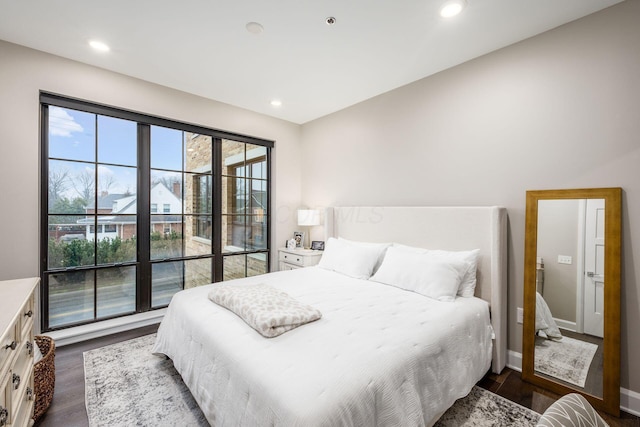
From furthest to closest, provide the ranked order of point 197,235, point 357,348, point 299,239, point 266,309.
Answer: point 299,239 → point 197,235 → point 266,309 → point 357,348

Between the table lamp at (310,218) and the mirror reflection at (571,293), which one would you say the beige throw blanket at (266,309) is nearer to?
the mirror reflection at (571,293)

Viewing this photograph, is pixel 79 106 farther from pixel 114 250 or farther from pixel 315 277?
pixel 315 277

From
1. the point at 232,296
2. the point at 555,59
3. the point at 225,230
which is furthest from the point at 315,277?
the point at 555,59

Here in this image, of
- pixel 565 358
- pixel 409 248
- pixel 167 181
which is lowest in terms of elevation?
pixel 565 358

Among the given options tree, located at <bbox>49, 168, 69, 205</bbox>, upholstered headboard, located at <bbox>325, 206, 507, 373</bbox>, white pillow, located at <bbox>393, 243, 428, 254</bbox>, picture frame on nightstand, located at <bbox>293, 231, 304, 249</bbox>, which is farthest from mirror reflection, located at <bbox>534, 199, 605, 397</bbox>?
tree, located at <bbox>49, 168, 69, 205</bbox>

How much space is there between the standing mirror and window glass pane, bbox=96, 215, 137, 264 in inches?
149

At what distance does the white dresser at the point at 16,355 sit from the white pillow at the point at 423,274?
239cm

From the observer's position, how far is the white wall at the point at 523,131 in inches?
72.8

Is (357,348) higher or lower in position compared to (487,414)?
higher

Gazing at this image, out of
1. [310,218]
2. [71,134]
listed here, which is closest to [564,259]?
Result: [310,218]

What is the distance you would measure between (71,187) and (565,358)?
446cm

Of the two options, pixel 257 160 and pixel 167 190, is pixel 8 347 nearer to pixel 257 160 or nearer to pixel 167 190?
pixel 167 190

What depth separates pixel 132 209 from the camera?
10.0 feet

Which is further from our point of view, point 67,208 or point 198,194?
point 198,194
